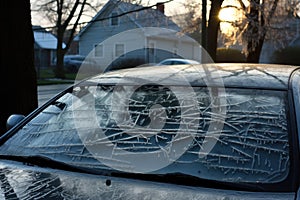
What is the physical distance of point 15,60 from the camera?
5.07 meters

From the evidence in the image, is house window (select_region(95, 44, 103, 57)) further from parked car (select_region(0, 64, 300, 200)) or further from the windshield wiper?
the windshield wiper

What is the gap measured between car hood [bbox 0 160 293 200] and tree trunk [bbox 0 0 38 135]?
2.97 m

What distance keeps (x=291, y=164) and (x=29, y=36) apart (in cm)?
406

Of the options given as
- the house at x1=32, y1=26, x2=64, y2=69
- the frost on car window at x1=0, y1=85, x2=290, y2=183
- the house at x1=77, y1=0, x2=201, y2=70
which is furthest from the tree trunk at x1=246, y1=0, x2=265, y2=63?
the house at x1=32, y1=26, x2=64, y2=69

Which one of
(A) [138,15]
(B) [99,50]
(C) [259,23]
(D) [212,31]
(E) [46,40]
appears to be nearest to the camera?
(D) [212,31]

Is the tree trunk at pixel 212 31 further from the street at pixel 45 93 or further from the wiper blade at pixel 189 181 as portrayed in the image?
the wiper blade at pixel 189 181

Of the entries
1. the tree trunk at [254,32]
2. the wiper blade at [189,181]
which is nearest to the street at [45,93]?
the tree trunk at [254,32]

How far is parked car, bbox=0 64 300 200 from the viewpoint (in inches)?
78.3

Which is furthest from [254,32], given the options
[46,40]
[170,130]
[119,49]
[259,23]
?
[46,40]

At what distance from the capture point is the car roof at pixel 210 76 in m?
2.60

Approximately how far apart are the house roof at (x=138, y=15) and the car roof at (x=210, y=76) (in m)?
9.61

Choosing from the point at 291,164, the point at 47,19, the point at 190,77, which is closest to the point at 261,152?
the point at 291,164

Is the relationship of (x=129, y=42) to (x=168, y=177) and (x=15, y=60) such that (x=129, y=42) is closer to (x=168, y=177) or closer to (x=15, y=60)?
(x=15, y=60)

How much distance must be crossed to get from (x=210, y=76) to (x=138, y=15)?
19928 millimetres
